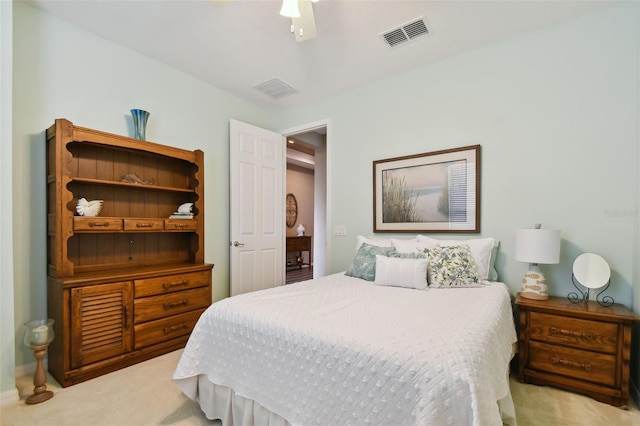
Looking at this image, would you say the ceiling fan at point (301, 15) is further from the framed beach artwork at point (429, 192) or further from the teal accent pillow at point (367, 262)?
the teal accent pillow at point (367, 262)

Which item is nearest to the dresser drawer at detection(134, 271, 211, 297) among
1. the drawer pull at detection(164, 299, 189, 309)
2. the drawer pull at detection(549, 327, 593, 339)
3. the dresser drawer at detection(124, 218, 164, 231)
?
the drawer pull at detection(164, 299, 189, 309)

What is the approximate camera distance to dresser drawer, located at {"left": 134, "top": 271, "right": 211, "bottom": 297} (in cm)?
251

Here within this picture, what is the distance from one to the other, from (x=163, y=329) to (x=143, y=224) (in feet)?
3.06

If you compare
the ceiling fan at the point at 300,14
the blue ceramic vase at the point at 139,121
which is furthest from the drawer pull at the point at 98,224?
the ceiling fan at the point at 300,14

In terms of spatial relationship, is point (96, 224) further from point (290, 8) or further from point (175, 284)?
point (290, 8)

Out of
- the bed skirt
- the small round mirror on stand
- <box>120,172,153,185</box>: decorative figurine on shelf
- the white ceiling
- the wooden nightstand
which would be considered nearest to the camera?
the bed skirt

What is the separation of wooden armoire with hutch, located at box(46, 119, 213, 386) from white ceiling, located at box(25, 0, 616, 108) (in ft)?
3.00

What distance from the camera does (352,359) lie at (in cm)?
120

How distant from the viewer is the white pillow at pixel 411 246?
2.70 m

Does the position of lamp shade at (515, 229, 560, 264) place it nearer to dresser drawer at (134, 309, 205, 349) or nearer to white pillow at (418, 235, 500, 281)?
white pillow at (418, 235, 500, 281)

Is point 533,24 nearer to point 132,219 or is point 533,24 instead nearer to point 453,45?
point 453,45

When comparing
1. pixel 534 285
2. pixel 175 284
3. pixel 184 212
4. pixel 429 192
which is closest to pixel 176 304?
pixel 175 284

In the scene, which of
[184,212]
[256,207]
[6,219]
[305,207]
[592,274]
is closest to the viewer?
[6,219]

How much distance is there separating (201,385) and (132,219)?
1544 mm
